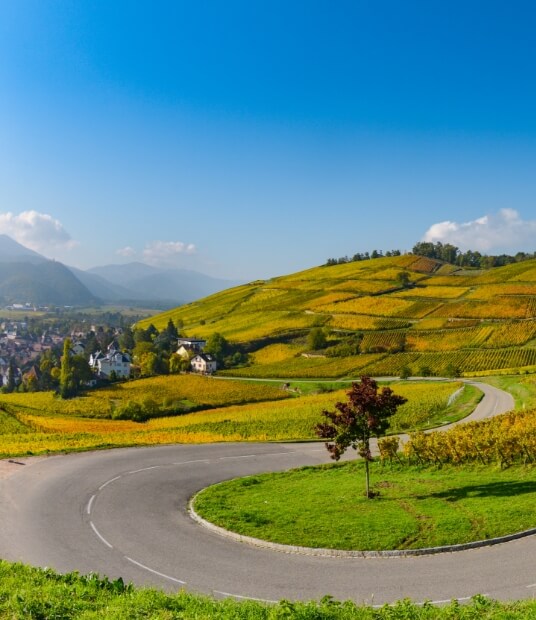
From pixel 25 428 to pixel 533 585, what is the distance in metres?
49.6

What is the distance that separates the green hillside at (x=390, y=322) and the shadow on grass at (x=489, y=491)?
57243 millimetres

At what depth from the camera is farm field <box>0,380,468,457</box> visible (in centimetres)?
3884

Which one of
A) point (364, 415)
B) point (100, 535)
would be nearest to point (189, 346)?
point (364, 415)

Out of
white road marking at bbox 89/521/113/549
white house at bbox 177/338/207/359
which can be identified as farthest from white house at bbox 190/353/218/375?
white road marking at bbox 89/521/113/549

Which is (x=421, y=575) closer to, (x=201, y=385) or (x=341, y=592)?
(x=341, y=592)

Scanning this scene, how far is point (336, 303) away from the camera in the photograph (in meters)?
141

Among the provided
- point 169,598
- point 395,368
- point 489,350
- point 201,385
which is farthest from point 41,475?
point 489,350

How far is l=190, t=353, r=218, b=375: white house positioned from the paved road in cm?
7752

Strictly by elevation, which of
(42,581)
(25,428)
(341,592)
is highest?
(42,581)

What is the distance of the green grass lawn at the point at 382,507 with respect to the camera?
1794cm

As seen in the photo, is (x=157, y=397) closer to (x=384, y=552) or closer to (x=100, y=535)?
(x=100, y=535)

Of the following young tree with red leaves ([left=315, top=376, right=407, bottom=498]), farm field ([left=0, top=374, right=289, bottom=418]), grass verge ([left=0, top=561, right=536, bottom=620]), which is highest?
young tree with red leaves ([left=315, top=376, right=407, bottom=498])

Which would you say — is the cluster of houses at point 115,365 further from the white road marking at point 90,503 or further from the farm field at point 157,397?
the white road marking at point 90,503

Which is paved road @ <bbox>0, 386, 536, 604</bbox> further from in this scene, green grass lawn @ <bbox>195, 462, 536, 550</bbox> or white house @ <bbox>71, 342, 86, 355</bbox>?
white house @ <bbox>71, 342, 86, 355</bbox>
